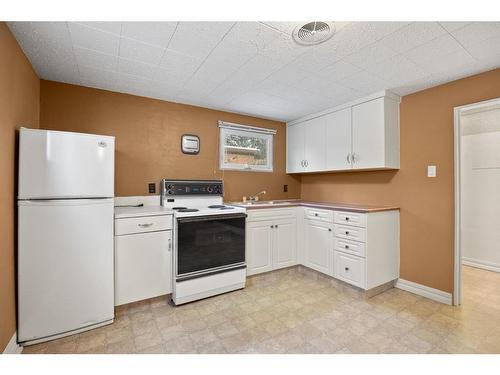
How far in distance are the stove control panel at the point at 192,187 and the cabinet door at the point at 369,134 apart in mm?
1781

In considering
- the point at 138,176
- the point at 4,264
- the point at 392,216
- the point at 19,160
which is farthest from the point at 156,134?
the point at 392,216

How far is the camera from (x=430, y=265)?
8.36ft

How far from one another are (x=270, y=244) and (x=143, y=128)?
6.95 ft

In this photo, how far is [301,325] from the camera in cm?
202

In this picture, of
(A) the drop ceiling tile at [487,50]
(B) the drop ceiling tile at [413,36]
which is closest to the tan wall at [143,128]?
(B) the drop ceiling tile at [413,36]

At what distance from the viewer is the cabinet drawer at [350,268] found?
2527 mm

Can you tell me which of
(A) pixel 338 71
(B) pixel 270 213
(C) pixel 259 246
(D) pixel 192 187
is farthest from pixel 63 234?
(A) pixel 338 71

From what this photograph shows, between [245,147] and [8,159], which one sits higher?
[245,147]

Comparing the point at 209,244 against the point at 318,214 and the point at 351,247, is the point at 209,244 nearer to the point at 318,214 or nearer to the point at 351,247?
the point at 318,214

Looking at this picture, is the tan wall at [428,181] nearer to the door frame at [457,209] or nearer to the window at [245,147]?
the door frame at [457,209]

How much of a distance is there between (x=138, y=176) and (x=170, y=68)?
1.30 metres

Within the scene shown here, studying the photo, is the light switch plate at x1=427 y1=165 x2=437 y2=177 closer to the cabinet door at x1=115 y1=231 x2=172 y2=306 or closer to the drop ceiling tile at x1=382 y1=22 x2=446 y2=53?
the drop ceiling tile at x1=382 y1=22 x2=446 y2=53

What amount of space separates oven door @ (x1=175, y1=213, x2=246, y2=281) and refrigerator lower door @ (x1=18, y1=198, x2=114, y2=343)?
2.02ft

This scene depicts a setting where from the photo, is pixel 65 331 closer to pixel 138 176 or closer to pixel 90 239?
pixel 90 239
